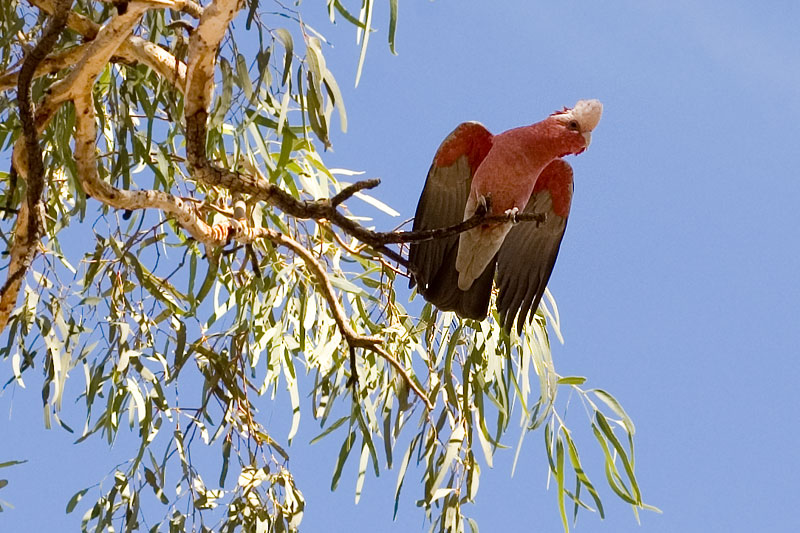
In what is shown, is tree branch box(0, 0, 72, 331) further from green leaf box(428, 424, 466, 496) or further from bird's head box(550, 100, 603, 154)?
bird's head box(550, 100, 603, 154)

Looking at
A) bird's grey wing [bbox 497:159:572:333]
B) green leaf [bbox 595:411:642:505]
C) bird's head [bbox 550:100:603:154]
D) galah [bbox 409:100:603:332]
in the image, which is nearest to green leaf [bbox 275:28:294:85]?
galah [bbox 409:100:603:332]

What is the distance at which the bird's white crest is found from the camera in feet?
7.77

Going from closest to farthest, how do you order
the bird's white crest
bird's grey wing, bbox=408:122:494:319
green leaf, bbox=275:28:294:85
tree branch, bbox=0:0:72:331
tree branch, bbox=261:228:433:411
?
tree branch, bbox=0:0:72:331
green leaf, bbox=275:28:294:85
tree branch, bbox=261:228:433:411
the bird's white crest
bird's grey wing, bbox=408:122:494:319

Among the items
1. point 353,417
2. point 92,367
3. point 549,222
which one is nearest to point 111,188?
point 92,367

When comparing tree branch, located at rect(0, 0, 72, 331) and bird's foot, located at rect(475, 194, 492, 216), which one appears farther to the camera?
bird's foot, located at rect(475, 194, 492, 216)

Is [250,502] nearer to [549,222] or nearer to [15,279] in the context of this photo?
[15,279]

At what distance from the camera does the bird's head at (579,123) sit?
7.79 ft

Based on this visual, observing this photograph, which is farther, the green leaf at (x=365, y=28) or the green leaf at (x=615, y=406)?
the green leaf at (x=615, y=406)

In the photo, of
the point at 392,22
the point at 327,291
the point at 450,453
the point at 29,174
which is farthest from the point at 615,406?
the point at 29,174

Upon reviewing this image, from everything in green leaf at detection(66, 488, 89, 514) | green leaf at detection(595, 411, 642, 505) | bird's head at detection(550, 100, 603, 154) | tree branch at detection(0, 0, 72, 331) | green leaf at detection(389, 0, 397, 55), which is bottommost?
green leaf at detection(66, 488, 89, 514)

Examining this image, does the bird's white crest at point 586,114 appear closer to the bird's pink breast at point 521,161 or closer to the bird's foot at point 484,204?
the bird's pink breast at point 521,161

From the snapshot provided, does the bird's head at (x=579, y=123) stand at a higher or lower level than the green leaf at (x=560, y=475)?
higher

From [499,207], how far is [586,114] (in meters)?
0.30

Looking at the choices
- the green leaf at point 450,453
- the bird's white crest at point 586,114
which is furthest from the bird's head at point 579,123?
the green leaf at point 450,453
